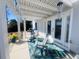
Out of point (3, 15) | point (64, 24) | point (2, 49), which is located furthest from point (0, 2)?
point (64, 24)

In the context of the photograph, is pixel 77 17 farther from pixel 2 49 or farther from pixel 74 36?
pixel 2 49

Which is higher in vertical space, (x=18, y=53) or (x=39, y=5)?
(x=39, y=5)

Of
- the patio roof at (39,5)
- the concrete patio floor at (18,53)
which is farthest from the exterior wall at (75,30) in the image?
the concrete patio floor at (18,53)

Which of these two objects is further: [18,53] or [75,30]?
[18,53]

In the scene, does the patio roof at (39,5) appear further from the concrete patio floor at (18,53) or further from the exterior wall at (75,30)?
the concrete patio floor at (18,53)

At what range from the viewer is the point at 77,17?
Result: 3506mm

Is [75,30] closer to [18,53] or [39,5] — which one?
[39,5]

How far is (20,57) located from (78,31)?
2.31 m

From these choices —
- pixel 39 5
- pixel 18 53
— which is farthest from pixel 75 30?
pixel 18 53

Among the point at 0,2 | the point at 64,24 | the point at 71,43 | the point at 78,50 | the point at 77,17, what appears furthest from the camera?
the point at 64,24

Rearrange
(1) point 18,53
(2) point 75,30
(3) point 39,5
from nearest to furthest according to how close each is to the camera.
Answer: (2) point 75,30
(1) point 18,53
(3) point 39,5

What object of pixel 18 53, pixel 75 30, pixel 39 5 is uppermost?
pixel 39 5

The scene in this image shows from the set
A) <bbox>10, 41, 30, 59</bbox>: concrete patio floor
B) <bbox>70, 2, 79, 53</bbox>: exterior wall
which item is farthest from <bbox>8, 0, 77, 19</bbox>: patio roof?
<bbox>10, 41, 30, 59</bbox>: concrete patio floor

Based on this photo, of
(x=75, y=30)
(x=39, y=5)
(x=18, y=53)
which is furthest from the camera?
(x=39, y=5)
